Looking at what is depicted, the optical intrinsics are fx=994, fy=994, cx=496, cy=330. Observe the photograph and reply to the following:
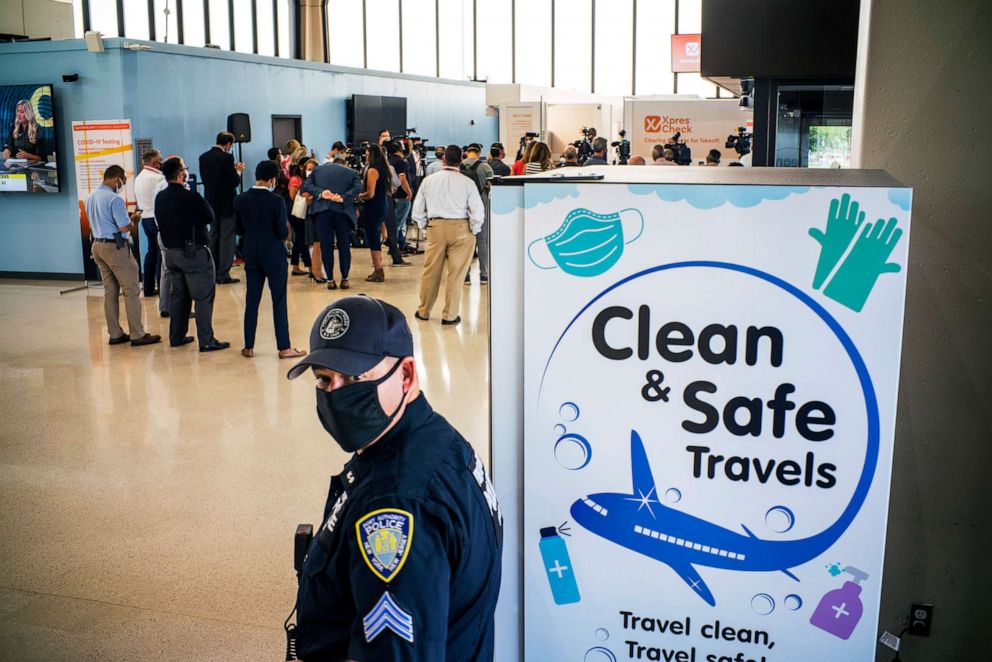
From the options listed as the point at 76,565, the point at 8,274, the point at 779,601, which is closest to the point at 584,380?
the point at 779,601

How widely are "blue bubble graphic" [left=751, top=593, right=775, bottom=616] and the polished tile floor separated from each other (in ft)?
6.72

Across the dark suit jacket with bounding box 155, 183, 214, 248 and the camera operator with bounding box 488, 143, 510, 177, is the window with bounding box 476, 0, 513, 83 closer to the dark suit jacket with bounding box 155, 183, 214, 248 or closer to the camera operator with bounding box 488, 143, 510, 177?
the camera operator with bounding box 488, 143, 510, 177

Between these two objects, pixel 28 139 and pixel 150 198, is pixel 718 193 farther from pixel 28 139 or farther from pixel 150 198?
pixel 28 139

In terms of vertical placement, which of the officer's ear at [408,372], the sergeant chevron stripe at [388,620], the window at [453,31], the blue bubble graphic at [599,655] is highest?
the window at [453,31]

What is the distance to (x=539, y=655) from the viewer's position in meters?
2.34

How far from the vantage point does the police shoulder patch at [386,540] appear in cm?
166

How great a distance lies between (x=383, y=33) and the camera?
2647cm

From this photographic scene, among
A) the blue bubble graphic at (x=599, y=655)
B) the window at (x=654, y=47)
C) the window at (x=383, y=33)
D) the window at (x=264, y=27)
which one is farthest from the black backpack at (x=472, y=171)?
the window at (x=654, y=47)

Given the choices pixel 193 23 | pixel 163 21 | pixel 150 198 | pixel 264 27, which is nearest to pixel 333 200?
pixel 150 198

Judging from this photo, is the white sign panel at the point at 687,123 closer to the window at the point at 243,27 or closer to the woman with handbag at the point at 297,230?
the woman with handbag at the point at 297,230

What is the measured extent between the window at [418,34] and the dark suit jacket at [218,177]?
1608cm

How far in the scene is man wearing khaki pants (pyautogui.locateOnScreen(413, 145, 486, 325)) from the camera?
9398 mm

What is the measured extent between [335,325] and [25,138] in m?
12.0

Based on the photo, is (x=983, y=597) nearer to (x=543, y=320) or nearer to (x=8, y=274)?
(x=543, y=320)
